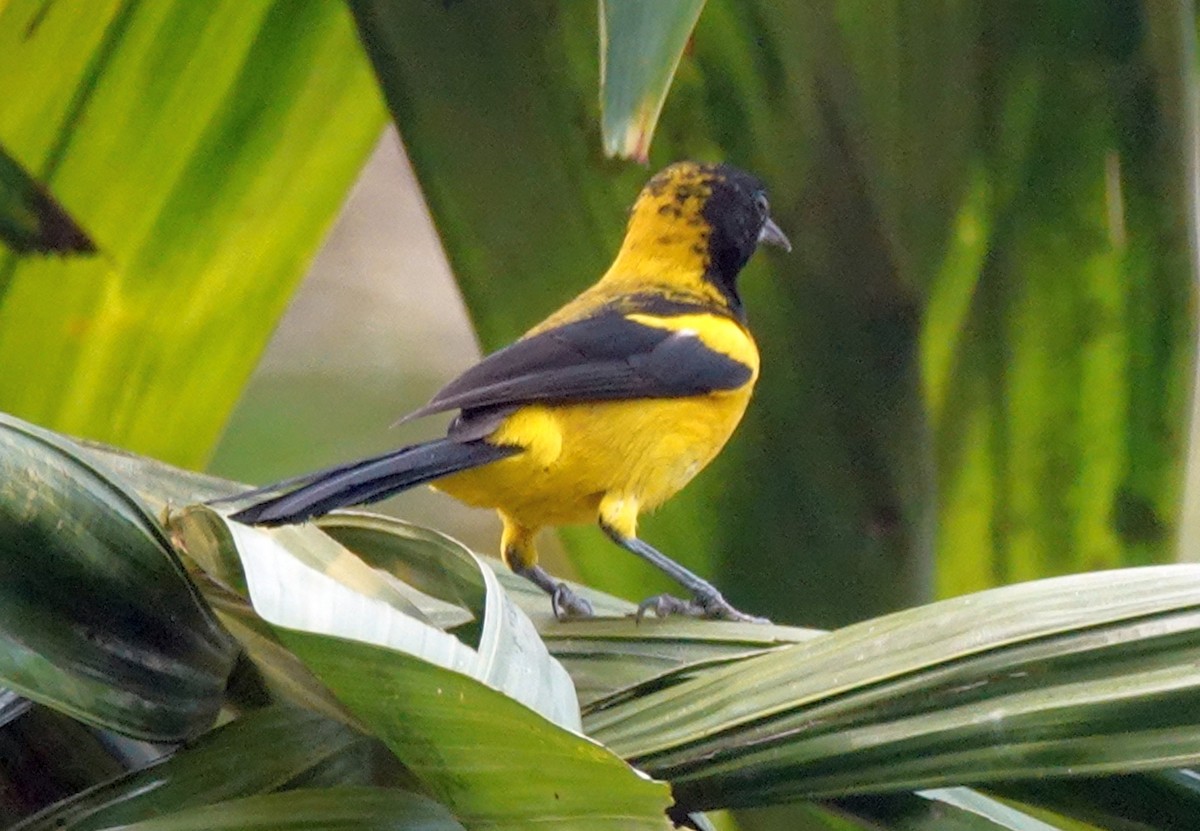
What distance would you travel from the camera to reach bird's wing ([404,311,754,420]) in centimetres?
87

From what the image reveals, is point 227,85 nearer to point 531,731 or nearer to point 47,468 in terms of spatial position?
point 47,468

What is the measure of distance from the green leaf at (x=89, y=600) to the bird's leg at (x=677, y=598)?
12.4 inches

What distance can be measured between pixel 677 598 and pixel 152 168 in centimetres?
53

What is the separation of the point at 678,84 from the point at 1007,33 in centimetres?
22

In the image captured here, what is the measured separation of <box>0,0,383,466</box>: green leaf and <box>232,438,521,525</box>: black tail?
34 cm

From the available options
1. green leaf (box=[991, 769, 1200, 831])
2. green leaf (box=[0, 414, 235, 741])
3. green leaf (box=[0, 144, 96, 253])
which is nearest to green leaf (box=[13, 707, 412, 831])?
green leaf (box=[0, 414, 235, 741])

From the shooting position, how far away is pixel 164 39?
983 millimetres

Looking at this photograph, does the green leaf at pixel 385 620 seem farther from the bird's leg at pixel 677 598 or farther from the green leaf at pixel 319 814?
the bird's leg at pixel 677 598

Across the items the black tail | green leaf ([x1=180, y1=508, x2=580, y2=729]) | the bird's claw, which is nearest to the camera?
green leaf ([x1=180, y1=508, x2=580, y2=729])

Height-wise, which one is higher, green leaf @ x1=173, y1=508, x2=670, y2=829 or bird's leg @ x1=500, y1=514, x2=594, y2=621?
bird's leg @ x1=500, y1=514, x2=594, y2=621

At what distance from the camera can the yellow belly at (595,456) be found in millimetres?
911

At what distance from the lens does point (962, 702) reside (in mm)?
444

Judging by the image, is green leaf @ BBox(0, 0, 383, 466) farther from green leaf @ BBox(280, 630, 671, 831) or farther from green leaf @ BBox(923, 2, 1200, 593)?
green leaf @ BBox(280, 630, 671, 831)

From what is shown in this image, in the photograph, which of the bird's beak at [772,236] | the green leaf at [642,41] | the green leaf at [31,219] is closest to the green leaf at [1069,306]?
the bird's beak at [772,236]
